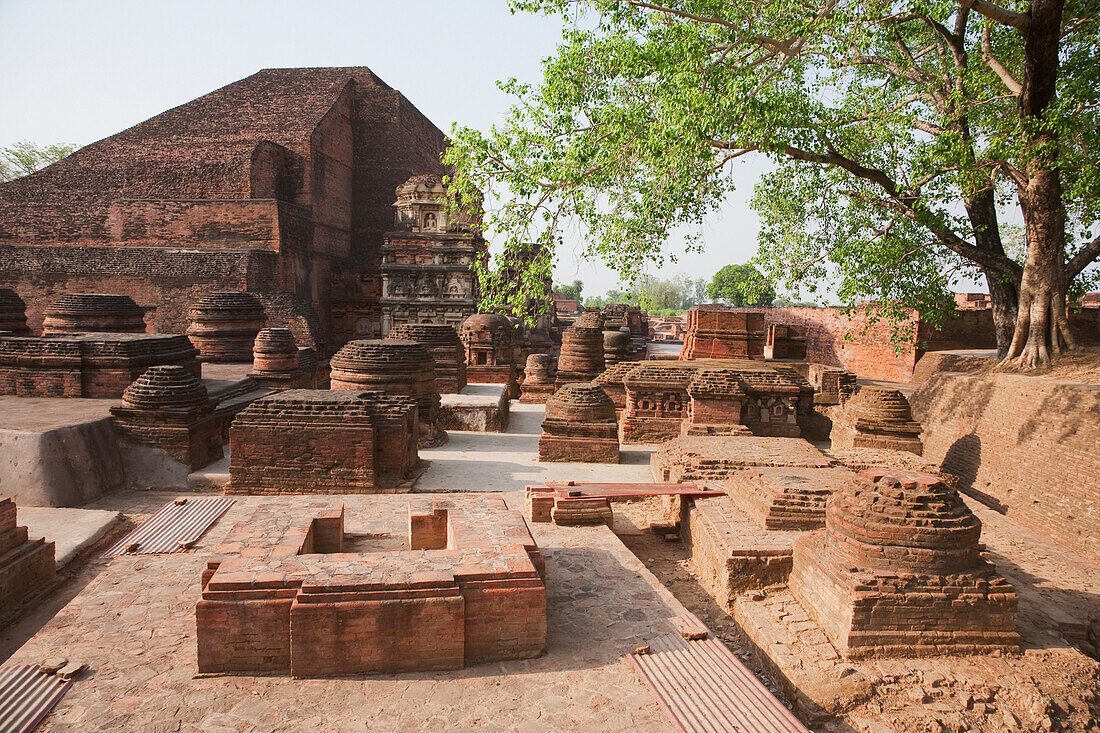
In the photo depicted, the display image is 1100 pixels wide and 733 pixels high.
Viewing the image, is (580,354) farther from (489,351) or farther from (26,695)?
(26,695)

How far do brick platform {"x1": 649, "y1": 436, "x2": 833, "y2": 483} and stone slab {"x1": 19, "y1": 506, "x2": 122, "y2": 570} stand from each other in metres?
5.79

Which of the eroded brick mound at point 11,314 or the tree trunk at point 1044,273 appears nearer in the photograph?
the tree trunk at point 1044,273

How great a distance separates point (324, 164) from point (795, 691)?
89.2 feet

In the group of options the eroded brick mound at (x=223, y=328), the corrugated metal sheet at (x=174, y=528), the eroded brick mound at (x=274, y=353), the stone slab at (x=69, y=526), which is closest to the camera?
the corrugated metal sheet at (x=174, y=528)

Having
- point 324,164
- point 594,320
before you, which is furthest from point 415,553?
point 324,164

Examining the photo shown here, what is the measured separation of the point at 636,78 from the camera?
368 inches

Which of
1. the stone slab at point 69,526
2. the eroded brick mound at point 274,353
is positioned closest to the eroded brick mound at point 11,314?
the eroded brick mound at point 274,353

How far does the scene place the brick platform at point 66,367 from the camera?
9.39m

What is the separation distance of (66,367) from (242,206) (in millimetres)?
12969

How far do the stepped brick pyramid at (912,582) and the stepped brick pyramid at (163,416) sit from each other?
723 cm

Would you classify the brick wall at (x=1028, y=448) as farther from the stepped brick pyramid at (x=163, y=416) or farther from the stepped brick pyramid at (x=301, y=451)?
the stepped brick pyramid at (x=163, y=416)

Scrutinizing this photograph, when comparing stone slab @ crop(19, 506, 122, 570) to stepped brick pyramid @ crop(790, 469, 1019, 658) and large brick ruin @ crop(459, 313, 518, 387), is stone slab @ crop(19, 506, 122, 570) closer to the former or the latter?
stepped brick pyramid @ crop(790, 469, 1019, 658)

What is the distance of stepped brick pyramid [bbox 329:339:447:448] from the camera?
1011 cm

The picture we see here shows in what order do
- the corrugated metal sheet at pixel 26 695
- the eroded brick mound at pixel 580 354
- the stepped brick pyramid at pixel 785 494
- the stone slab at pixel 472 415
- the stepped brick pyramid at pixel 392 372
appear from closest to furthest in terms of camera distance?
the corrugated metal sheet at pixel 26 695, the stepped brick pyramid at pixel 785 494, the stepped brick pyramid at pixel 392 372, the stone slab at pixel 472 415, the eroded brick mound at pixel 580 354
